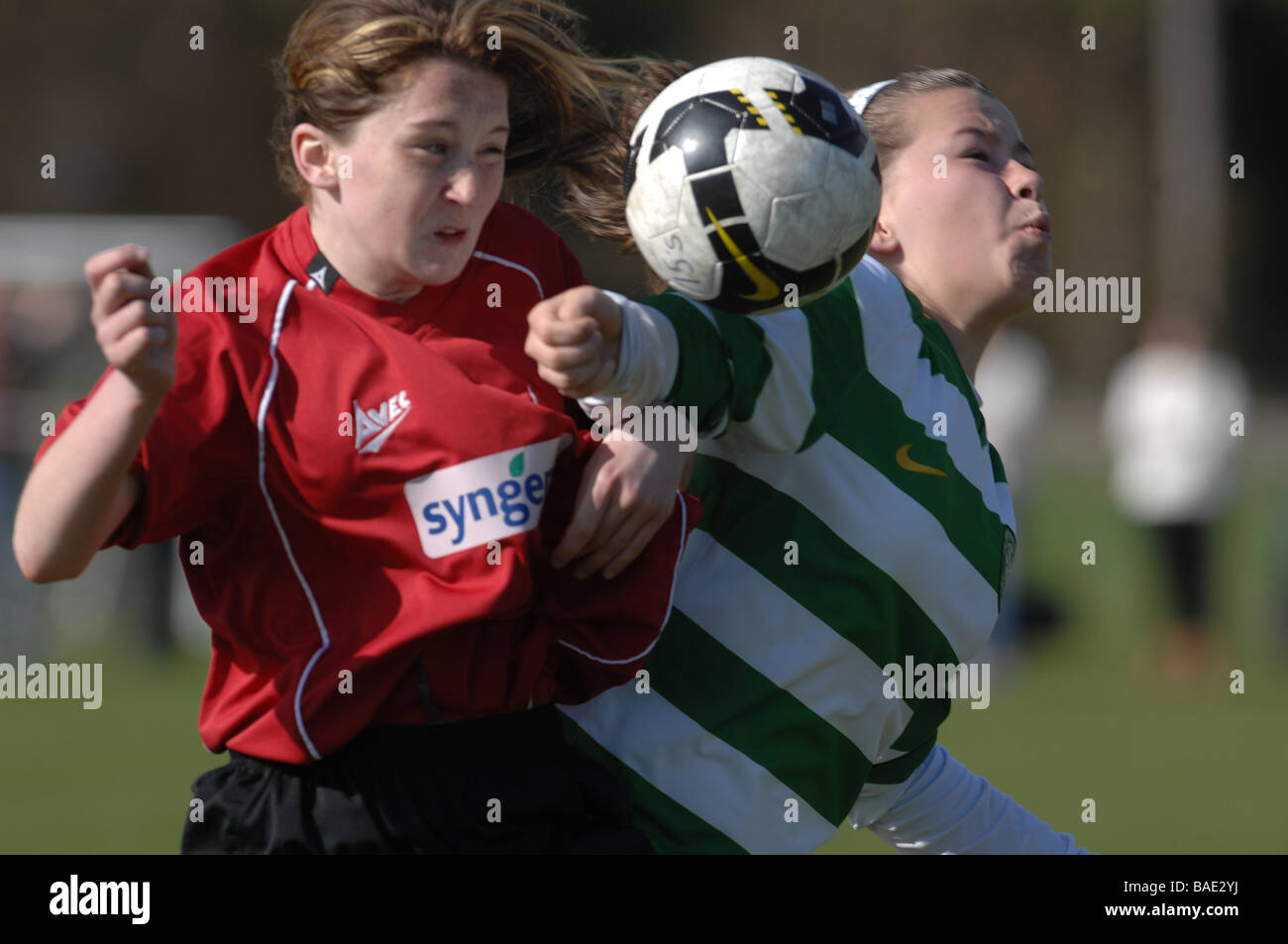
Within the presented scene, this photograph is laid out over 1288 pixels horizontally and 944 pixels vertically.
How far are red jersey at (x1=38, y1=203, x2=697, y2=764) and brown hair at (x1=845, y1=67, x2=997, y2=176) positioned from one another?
97 cm

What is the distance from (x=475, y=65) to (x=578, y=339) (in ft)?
2.33

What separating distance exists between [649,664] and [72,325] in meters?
11.9

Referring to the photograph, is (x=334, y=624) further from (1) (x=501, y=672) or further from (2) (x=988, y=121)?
(2) (x=988, y=121)

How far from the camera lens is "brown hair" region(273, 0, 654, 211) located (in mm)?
2848

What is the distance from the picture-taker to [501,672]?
9.18 ft

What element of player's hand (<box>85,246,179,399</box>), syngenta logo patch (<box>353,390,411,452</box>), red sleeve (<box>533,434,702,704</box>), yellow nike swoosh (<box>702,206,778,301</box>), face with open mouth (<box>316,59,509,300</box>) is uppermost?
face with open mouth (<box>316,59,509,300</box>)

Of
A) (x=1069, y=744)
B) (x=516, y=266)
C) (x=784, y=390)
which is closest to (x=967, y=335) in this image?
(x=784, y=390)

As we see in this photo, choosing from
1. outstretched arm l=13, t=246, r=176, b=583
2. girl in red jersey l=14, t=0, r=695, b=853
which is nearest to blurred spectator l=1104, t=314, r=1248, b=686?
girl in red jersey l=14, t=0, r=695, b=853

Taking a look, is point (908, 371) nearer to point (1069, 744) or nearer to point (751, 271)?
point (751, 271)

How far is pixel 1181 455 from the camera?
41.2ft

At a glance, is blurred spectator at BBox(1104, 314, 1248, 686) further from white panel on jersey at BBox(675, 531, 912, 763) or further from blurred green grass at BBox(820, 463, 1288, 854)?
white panel on jersey at BBox(675, 531, 912, 763)

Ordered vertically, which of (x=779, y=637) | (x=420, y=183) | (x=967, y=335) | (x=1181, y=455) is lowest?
(x=779, y=637)

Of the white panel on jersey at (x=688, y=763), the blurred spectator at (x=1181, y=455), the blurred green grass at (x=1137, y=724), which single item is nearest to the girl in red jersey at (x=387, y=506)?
the white panel on jersey at (x=688, y=763)

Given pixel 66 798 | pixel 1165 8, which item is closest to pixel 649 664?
pixel 66 798
